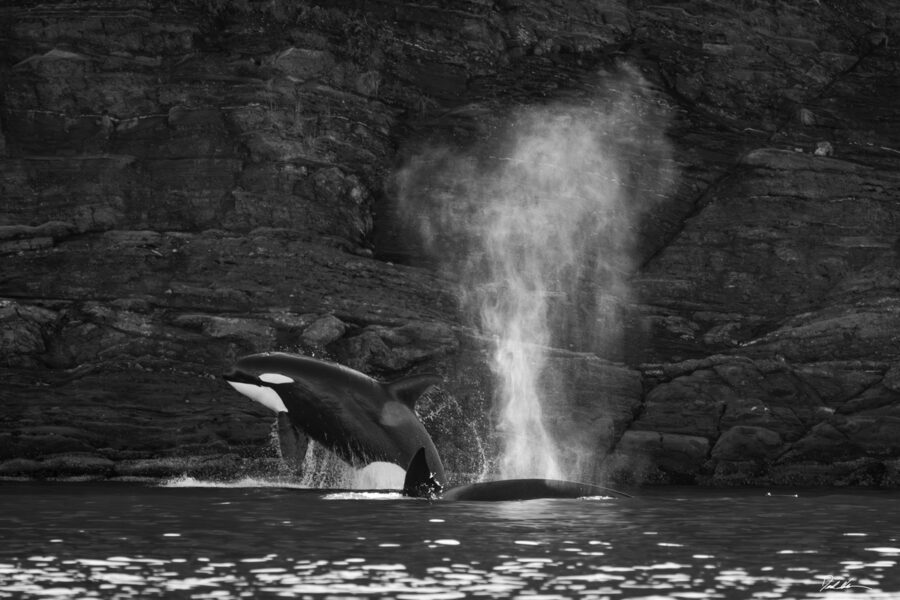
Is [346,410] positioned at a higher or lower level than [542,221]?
lower

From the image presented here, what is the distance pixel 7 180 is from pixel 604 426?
54.5 ft

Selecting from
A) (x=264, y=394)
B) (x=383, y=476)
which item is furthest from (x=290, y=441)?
(x=383, y=476)

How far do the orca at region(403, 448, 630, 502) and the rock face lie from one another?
6886 mm

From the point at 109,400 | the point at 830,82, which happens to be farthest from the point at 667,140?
the point at 109,400

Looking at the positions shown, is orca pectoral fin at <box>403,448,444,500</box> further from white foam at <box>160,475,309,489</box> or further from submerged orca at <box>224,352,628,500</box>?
white foam at <box>160,475,309,489</box>

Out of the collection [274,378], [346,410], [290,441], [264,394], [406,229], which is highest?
[406,229]

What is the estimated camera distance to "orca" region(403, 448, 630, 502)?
17906mm

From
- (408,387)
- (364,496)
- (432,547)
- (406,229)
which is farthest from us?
(406,229)

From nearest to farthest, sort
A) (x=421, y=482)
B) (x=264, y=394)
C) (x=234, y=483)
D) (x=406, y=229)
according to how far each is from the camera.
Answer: (x=421, y=482) < (x=264, y=394) < (x=234, y=483) < (x=406, y=229)

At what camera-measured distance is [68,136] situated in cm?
3309
